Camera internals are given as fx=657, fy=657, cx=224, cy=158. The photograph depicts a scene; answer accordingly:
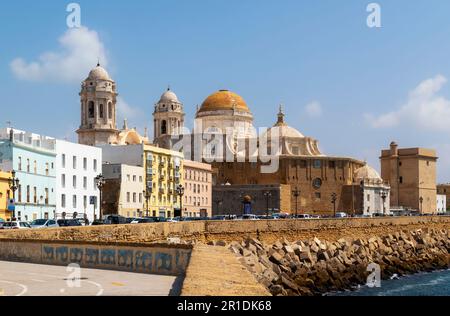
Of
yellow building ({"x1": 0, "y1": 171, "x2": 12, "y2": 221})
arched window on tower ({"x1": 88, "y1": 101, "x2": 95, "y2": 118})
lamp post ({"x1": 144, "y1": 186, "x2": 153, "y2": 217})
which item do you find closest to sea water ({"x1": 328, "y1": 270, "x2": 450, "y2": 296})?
yellow building ({"x1": 0, "y1": 171, "x2": 12, "y2": 221})

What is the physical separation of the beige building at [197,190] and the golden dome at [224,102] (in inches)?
1057

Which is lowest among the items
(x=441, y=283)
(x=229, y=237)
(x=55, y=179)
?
(x=441, y=283)

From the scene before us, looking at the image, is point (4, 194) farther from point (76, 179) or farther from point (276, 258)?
point (276, 258)

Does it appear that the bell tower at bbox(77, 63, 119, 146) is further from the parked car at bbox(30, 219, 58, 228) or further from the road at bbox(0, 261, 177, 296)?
the road at bbox(0, 261, 177, 296)

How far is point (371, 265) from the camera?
44.2 metres

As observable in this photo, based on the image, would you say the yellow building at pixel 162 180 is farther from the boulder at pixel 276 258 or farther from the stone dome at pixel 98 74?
the boulder at pixel 276 258

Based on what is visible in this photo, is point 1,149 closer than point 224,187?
Yes

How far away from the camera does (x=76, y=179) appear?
62.2 meters

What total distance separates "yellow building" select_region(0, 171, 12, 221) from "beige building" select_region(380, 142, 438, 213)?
9161cm

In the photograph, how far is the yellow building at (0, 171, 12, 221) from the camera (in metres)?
49.8

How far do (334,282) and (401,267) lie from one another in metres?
13.7

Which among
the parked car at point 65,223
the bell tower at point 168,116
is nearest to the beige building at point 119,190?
the parked car at point 65,223

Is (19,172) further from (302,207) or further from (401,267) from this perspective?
(302,207)

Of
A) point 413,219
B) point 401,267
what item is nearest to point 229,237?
point 401,267
